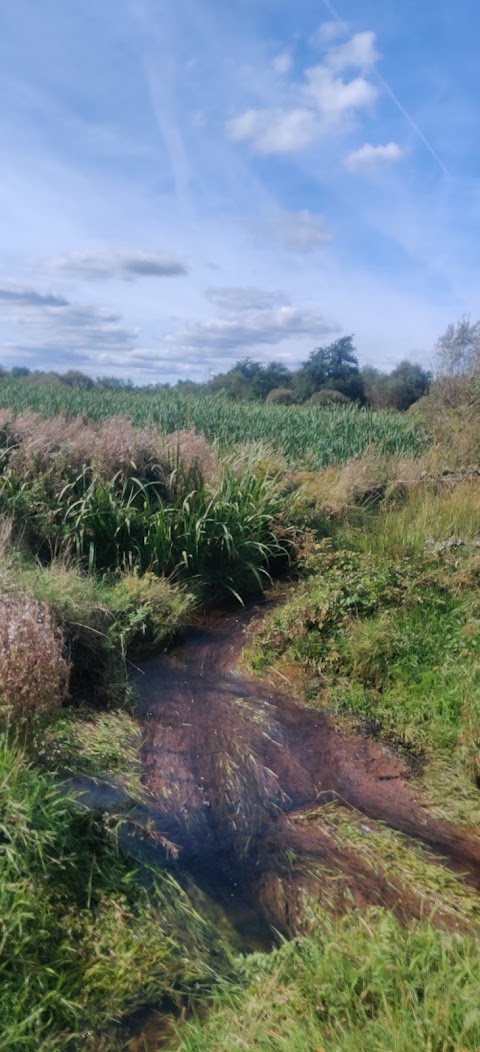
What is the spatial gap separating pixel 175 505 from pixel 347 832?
15.0 ft

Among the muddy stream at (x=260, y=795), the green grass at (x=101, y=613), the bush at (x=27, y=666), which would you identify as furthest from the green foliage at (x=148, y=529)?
the bush at (x=27, y=666)

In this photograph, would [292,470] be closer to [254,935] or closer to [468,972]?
[254,935]

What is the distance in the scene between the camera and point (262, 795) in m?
4.70

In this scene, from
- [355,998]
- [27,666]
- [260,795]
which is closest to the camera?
[355,998]

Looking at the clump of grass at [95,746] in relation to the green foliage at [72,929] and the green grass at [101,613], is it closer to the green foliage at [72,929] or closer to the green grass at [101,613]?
the green grass at [101,613]

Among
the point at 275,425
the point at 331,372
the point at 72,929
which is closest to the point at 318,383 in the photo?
the point at 331,372

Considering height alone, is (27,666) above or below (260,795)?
above

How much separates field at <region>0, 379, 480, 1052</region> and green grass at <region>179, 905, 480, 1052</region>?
1 cm

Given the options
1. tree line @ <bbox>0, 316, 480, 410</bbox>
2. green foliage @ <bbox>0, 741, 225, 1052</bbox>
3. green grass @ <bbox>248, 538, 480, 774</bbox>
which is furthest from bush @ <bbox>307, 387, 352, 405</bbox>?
green foliage @ <bbox>0, 741, 225, 1052</bbox>

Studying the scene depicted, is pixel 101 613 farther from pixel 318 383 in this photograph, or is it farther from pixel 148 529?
pixel 318 383

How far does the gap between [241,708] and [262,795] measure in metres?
1.09

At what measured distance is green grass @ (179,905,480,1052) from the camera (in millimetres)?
2322

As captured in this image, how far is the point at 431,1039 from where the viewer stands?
230cm

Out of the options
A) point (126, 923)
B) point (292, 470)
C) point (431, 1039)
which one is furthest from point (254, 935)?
point (292, 470)
